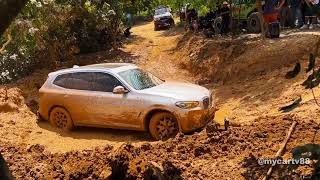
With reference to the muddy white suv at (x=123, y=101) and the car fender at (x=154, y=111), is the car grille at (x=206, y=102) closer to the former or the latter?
the muddy white suv at (x=123, y=101)

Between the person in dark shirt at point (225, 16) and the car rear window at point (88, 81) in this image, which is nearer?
the car rear window at point (88, 81)

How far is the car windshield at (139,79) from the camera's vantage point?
10.7 metres

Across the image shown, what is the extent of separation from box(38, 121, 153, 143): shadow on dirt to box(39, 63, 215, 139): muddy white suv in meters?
0.21

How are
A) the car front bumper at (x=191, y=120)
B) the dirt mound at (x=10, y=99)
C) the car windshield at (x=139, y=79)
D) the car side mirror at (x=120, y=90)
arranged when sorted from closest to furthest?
the car front bumper at (x=191, y=120), the car side mirror at (x=120, y=90), the car windshield at (x=139, y=79), the dirt mound at (x=10, y=99)

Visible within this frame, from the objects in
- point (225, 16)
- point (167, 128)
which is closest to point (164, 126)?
point (167, 128)

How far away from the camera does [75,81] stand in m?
11.4

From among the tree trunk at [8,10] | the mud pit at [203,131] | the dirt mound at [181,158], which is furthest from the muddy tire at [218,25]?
the tree trunk at [8,10]

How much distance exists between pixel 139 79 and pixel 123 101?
75cm

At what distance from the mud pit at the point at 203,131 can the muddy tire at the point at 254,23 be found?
1748 millimetres

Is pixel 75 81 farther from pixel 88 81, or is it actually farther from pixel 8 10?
pixel 8 10

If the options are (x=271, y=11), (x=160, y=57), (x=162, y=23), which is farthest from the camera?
(x=162, y=23)

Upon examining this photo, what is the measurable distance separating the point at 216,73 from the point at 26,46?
708 centimetres

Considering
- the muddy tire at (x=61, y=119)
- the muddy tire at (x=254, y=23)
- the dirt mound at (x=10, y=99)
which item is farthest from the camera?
the muddy tire at (x=254, y=23)

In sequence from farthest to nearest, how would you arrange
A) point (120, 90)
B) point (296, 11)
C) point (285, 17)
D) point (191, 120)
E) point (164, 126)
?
1. point (285, 17)
2. point (296, 11)
3. point (120, 90)
4. point (164, 126)
5. point (191, 120)
